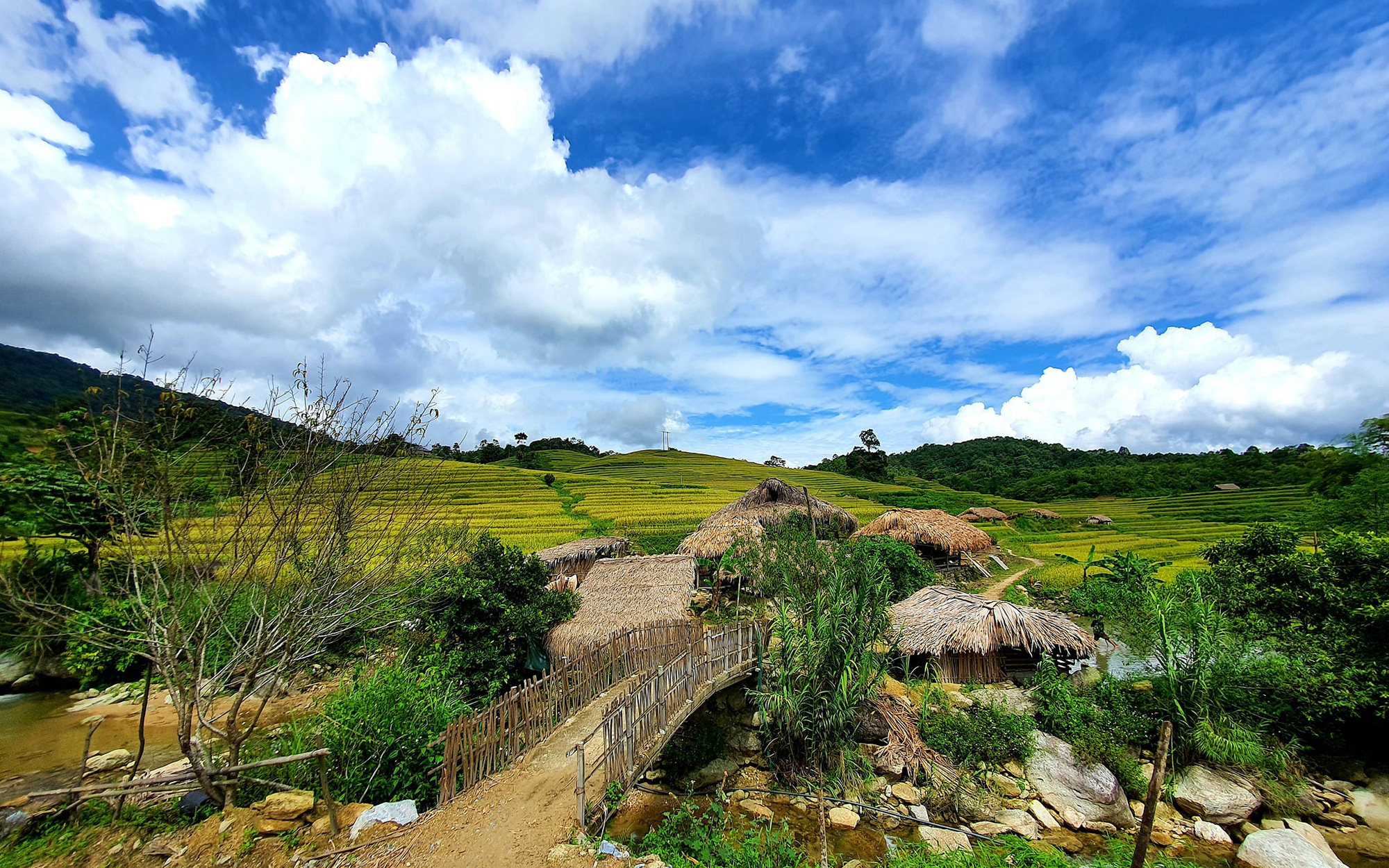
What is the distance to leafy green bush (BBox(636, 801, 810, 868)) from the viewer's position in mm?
6652

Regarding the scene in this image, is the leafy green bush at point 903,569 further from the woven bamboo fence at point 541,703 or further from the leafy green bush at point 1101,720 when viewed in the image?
the woven bamboo fence at point 541,703

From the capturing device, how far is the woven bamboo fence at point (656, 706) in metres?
7.06

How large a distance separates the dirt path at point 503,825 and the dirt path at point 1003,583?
52.1 feet

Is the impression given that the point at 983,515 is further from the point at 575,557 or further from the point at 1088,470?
the point at 575,557

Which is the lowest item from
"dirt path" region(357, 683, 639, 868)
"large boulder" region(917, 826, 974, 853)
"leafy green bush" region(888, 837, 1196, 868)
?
"large boulder" region(917, 826, 974, 853)

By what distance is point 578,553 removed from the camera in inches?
763

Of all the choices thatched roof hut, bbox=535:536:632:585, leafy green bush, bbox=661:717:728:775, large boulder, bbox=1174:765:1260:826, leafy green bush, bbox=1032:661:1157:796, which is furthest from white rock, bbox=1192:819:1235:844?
thatched roof hut, bbox=535:536:632:585

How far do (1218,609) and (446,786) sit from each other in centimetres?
1588

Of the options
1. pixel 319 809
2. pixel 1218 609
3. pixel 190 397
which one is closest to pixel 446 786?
pixel 319 809

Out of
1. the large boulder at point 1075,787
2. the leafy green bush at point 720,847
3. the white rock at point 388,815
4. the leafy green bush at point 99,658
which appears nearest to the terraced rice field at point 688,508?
the white rock at point 388,815

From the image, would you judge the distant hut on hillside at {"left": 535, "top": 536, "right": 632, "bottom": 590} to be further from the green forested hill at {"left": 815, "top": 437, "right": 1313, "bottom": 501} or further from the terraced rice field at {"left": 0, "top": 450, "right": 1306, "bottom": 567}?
the green forested hill at {"left": 815, "top": 437, "right": 1313, "bottom": 501}

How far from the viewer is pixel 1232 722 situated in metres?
9.63

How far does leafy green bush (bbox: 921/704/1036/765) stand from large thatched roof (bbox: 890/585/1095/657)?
70.4 inches

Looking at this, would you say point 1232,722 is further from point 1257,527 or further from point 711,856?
point 711,856
